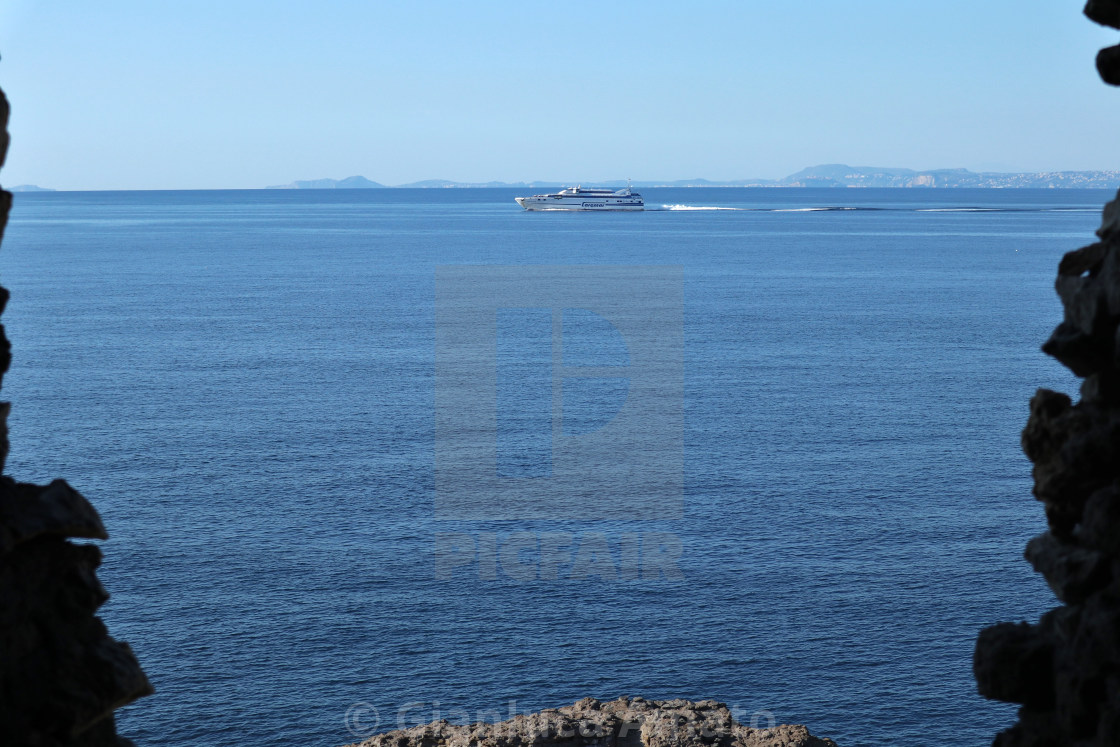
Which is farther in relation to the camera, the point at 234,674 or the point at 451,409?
the point at 451,409

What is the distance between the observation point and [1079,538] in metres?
13.1

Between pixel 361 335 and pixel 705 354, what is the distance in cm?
4236

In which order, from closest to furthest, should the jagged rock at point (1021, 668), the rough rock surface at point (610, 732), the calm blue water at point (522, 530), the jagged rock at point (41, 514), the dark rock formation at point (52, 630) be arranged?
the dark rock formation at point (52, 630)
the jagged rock at point (41, 514)
the jagged rock at point (1021, 668)
the rough rock surface at point (610, 732)
the calm blue water at point (522, 530)

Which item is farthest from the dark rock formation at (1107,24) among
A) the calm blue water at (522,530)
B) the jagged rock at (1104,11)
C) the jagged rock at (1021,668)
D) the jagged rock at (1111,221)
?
the calm blue water at (522,530)

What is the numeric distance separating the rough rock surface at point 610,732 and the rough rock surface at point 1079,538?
27.9m

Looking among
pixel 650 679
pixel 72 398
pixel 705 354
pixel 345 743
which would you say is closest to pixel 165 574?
pixel 345 743

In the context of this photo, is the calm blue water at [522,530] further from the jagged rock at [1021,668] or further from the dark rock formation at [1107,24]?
the dark rock formation at [1107,24]

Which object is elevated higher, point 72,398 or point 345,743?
point 72,398

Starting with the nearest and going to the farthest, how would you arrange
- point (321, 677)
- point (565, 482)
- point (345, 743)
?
point (345, 743), point (321, 677), point (565, 482)

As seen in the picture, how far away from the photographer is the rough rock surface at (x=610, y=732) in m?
40.1

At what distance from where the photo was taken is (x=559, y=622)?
57.5 metres

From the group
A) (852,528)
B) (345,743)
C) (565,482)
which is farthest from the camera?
(565,482)

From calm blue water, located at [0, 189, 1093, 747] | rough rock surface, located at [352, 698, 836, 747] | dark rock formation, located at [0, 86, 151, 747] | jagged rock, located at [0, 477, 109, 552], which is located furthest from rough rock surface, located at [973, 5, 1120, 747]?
calm blue water, located at [0, 189, 1093, 747]

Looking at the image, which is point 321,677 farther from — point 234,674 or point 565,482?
point 565,482
